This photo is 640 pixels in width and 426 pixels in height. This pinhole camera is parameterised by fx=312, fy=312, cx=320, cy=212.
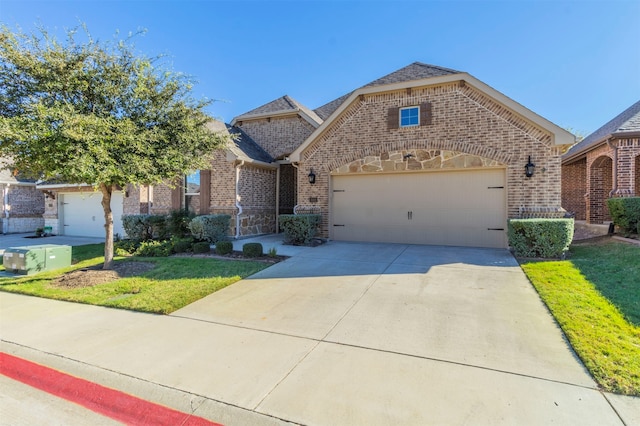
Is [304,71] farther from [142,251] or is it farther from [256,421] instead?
[256,421]

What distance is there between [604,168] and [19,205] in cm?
3096

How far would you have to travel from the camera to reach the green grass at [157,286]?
17.9ft

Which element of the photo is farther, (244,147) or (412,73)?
(244,147)

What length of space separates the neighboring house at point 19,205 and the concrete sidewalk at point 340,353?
17.6 metres

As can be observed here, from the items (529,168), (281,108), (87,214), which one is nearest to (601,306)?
(529,168)

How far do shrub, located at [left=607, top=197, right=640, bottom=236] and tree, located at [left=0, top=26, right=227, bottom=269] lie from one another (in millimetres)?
12281

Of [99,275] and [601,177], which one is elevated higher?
[601,177]

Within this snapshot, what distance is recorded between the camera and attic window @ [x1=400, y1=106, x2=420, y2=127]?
10.6m

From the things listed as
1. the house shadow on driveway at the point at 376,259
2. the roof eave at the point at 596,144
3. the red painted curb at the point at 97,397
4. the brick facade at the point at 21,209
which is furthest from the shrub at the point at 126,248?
the roof eave at the point at 596,144

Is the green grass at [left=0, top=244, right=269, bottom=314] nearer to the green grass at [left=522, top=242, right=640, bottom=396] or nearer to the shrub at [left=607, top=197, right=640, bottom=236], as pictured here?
the green grass at [left=522, top=242, right=640, bottom=396]

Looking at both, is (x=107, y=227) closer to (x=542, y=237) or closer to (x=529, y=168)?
(x=542, y=237)

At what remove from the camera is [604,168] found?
13078 mm

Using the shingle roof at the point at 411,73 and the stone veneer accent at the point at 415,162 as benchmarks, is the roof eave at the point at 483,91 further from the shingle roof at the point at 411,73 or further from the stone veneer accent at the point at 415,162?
the stone veneer accent at the point at 415,162

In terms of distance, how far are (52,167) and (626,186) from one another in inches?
648
